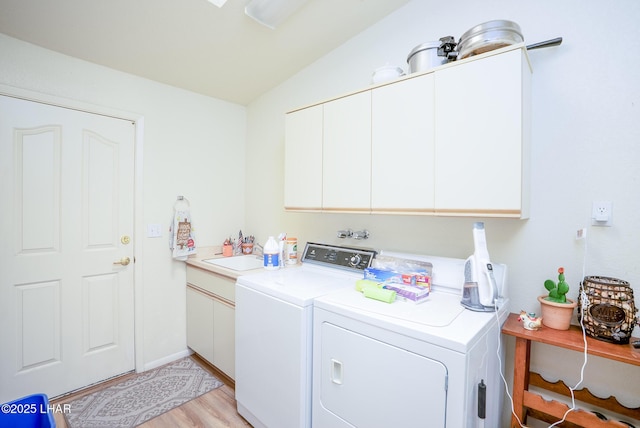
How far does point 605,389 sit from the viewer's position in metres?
1.27

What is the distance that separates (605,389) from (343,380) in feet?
3.89

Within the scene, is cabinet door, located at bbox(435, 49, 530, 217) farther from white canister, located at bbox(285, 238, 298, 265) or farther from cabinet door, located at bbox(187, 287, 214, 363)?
cabinet door, located at bbox(187, 287, 214, 363)

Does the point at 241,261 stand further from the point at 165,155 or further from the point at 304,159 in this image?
the point at 304,159

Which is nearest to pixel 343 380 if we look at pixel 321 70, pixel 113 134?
pixel 321 70

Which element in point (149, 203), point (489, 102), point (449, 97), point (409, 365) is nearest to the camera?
point (409, 365)

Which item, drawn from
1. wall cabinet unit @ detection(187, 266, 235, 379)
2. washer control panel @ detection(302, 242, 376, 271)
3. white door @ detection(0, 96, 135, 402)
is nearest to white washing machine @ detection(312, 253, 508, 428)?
washer control panel @ detection(302, 242, 376, 271)

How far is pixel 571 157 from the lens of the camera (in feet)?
4.46

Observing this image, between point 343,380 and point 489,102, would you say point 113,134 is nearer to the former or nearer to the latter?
point 343,380

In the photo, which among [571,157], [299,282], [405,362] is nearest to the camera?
[405,362]

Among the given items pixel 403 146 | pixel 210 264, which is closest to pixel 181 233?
pixel 210 264

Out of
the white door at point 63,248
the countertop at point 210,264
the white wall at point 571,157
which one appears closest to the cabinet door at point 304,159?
the countertop at point 210,264

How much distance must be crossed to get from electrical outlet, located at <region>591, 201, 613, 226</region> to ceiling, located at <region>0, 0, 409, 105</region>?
1.66 m

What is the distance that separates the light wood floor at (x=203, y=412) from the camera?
1845 mm

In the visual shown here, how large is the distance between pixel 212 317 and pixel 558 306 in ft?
7.36
